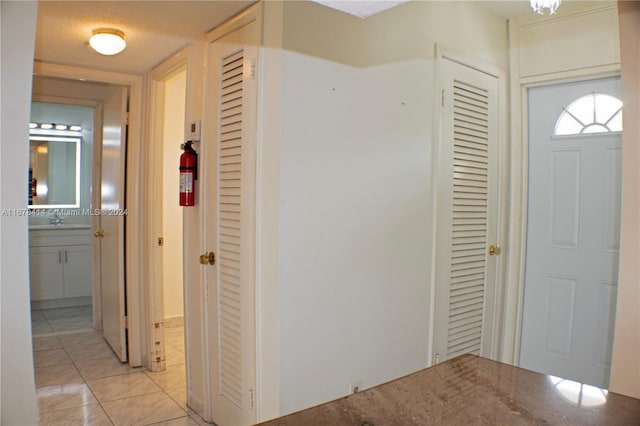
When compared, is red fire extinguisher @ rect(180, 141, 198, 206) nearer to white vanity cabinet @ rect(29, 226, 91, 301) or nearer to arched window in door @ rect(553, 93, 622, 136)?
arched window in door @ rect(553, 93, 622, 136)

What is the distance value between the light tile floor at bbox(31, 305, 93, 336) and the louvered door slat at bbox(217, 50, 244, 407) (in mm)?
2629

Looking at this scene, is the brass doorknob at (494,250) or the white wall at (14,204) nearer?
the white wall at (14,204)

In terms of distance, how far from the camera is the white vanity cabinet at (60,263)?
15.3ft

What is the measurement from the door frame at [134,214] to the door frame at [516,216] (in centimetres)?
265

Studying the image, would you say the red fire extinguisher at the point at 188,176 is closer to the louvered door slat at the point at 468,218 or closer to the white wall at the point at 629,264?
the louvered door slat at the point at 468,218

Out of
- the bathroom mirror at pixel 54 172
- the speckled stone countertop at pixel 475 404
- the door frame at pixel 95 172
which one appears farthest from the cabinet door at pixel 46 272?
the speckled stone countertop at pixel 475 404

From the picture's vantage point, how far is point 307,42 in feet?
6.69

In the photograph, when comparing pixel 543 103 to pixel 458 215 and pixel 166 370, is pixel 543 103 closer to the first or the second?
pixel 458 215

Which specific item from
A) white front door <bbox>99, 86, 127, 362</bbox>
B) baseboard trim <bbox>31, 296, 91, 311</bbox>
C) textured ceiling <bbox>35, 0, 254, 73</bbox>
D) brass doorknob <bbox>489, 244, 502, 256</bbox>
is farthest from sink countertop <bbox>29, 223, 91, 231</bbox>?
brass doorknob <bbox>489, 244, 502, 256</bbox>

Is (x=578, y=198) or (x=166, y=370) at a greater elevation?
(x=578, y=198)

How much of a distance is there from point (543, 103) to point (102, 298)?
3.91 metres

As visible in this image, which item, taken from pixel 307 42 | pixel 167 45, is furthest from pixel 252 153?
pixel 167 45

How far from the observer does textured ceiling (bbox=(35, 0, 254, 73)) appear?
2.14m

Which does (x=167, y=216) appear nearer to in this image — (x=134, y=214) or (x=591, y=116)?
(x=134, y=214)
